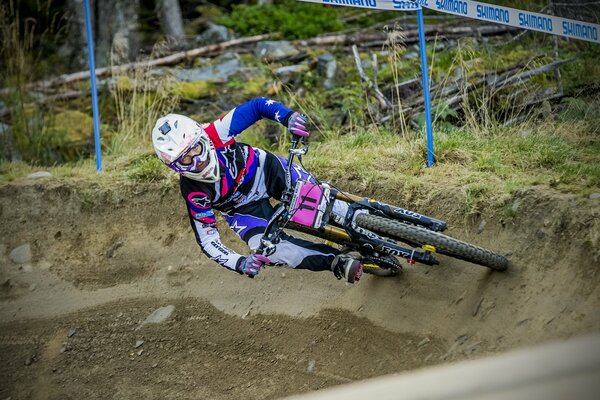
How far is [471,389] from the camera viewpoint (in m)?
2.13

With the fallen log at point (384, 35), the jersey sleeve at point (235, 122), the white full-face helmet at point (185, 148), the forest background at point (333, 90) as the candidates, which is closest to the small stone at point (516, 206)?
the forest background at point (333, 90)

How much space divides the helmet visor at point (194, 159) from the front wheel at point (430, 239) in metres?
1.18

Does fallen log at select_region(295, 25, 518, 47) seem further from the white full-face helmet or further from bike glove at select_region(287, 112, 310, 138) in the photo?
the white full-face helmet

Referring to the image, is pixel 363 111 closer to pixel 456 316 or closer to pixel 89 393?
pixel 456 316

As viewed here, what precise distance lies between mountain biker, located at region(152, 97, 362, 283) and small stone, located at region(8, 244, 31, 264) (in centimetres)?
350

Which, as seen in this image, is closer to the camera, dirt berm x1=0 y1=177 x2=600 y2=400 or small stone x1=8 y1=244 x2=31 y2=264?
dirt berm x1=0 y1=177 x2=600 y2=400

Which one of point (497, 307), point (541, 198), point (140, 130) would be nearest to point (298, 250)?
point (497, 307)

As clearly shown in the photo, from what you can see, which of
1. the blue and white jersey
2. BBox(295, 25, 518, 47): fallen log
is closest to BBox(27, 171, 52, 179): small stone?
the blue and white jersey

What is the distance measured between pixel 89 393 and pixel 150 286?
1494 mm

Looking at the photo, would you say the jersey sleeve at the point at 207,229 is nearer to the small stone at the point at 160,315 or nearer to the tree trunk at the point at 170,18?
the small stone at the point at 160,315

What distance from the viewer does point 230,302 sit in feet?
23.9

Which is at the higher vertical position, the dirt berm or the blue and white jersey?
the blue and white jersey

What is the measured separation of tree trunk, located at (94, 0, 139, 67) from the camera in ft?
39.4

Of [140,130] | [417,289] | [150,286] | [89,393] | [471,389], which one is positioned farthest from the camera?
[140,130]
